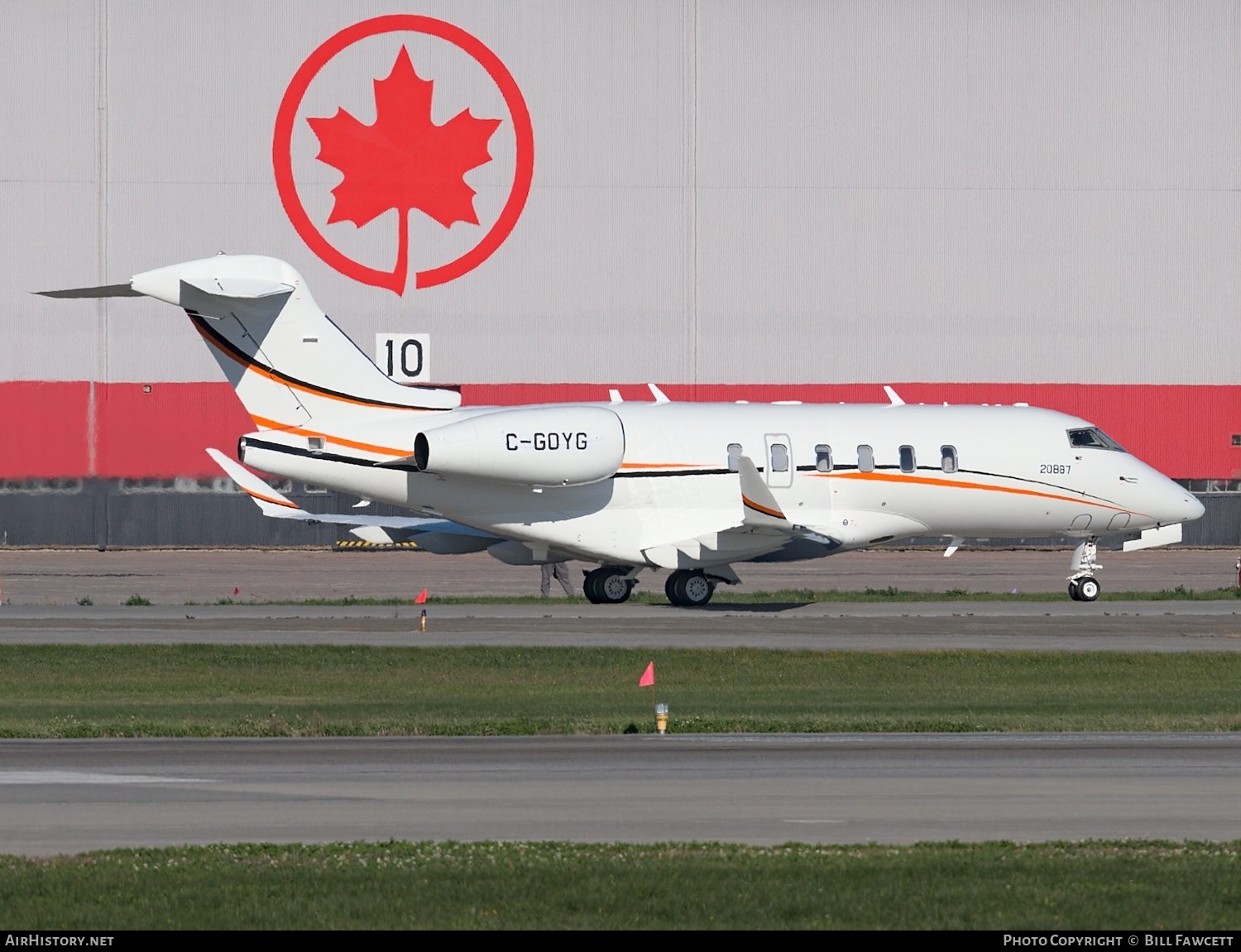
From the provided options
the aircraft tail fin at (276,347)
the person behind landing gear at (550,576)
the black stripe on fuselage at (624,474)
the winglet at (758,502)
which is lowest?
the person behind landing gear at (550,576)

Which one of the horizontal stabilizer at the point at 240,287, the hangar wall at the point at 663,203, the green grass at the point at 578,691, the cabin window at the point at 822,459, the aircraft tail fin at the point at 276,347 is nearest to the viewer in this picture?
the green grass at the point at 578,691

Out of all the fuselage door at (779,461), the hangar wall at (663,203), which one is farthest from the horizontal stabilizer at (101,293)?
the hangar wall at (663,203)

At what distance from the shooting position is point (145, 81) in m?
59.1

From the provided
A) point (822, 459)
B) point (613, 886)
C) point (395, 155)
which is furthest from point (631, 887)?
point (395, 155)

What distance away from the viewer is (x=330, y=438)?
34.0 metres

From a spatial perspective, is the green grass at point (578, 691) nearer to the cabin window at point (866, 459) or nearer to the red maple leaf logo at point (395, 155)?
the cabin window at point (866, 459)

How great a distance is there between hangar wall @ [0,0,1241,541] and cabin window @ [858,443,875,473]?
24354 mm

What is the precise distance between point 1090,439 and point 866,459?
221 inches

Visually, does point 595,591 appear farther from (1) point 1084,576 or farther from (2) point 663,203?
(2) point 663,203

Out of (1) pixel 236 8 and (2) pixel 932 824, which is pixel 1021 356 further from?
(2) pixel 932 824

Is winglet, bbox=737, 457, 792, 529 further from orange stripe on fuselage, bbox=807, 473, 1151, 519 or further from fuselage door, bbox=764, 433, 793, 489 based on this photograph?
orange stripe on fuselage, bbox=807, 473, 1151, 519

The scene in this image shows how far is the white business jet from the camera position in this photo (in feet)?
111

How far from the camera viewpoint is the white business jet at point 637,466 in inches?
1330

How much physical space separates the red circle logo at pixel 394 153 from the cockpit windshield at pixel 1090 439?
2716 centimetres
